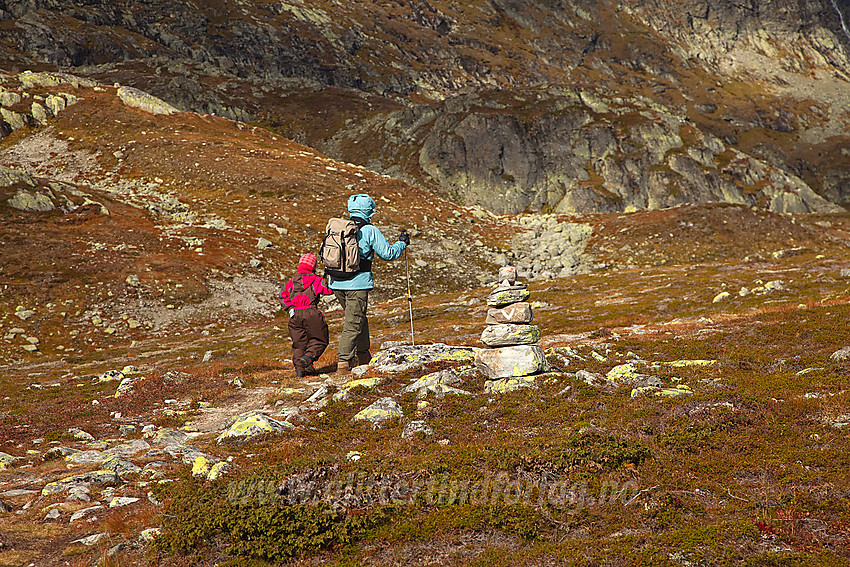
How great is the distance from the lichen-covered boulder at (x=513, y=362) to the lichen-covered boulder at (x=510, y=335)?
0.17m

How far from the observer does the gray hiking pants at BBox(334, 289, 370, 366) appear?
17125 millimetres

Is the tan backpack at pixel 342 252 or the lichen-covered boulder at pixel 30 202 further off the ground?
the lichen-covered boulder at pixel 30 202

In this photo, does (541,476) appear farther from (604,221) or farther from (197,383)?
(604,221)

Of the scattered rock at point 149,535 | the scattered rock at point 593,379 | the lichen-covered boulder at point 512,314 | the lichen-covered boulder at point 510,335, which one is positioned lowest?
the scattered rock at point 593,379

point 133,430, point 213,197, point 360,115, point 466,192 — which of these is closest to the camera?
point 133,430

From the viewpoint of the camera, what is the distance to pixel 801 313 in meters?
20.8

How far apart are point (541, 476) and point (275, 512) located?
4.14 m

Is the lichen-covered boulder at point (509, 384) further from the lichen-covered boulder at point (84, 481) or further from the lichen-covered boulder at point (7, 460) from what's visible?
the lichen-covered boulder at point (7, 460)

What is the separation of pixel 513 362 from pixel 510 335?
783mm

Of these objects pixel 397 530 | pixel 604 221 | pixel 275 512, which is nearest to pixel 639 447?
pixel 397 530

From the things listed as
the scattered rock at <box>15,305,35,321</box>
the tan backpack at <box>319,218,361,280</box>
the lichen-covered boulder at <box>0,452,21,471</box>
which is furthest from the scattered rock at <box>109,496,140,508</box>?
the scattered rock at <box>15,305,35,321</box>

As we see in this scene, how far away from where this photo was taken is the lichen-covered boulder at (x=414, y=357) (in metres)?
17.2

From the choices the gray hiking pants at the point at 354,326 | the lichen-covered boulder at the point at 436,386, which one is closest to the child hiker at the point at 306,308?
the gray hiking pants at the point at 354,326

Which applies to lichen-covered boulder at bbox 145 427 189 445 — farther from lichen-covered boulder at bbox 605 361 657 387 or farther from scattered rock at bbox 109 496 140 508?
lichen-covered boulder at bbox 605 361 657 387
